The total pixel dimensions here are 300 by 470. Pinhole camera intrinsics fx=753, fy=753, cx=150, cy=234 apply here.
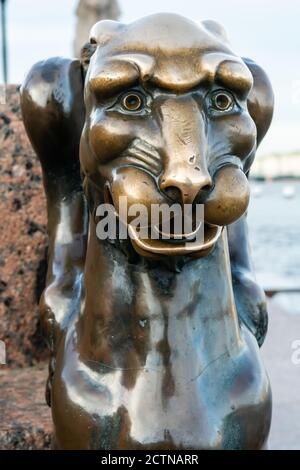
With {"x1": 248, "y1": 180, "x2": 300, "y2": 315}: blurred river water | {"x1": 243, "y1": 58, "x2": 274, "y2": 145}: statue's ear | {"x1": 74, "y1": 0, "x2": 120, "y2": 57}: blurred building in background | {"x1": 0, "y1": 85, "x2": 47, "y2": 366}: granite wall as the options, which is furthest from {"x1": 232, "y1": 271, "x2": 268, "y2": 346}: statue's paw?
{"x1": 74, "y1": 0, "x2": 120, "y2": 57}: blurred building in background

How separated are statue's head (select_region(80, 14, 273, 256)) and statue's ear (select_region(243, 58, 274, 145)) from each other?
237 mm

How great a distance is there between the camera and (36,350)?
72.9 inches

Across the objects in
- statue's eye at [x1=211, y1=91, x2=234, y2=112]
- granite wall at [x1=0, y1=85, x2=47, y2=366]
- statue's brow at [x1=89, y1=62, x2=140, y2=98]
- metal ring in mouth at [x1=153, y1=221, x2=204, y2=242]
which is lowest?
granite wall at [x1=0, y1=85, x2=47, y2=366]

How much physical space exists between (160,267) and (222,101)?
0.78 feet

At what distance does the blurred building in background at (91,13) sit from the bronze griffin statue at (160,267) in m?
7.54

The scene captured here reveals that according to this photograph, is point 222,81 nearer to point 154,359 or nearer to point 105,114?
point 105,114

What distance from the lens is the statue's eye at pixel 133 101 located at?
93 cm

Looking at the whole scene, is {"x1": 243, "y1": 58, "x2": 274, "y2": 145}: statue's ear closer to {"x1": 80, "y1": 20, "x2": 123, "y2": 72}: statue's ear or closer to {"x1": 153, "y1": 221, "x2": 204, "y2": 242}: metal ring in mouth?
{"x1": 80, "y1": 20, "x2": 123, "y2": 72}: statue's ear

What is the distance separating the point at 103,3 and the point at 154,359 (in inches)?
310

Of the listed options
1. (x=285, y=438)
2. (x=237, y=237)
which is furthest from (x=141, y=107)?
(x=285, y=438)

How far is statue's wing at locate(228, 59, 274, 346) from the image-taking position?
121cm

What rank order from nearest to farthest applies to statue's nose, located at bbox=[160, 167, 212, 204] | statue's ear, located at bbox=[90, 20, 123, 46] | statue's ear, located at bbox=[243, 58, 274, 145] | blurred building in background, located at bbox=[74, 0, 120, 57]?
statue's nose, located at bbox=[160, 167, 212, 204], statue's ear, located at bbox=[90, 20, 123, 46], statue's ear, located at bbox=[243, 58, 274, 145], blurred building in background, located at bbox=[74, 0, 120, 57]

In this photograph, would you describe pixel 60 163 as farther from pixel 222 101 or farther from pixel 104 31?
pixel 222 101

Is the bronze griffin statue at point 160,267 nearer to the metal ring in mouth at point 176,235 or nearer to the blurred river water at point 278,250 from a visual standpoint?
the metal ring in mouth at point 176,235
